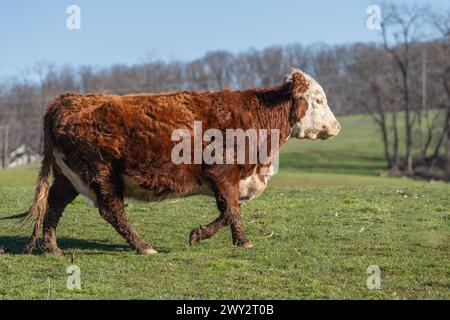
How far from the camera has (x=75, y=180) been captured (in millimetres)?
9773

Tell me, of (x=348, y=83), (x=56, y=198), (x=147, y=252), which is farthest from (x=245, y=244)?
(x=348, y=83)

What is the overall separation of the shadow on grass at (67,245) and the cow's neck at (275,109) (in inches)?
109

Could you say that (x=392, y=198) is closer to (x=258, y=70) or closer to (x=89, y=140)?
(x=89, y=140)

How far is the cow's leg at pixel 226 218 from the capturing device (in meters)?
9.72

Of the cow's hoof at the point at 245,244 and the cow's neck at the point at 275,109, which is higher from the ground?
the cow's neck at the point at 275,109

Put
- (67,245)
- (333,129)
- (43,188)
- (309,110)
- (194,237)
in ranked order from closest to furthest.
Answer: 1. (194,237)
2. (43,188)
3. (67,245)
4. (309,110)
5. (333,129)

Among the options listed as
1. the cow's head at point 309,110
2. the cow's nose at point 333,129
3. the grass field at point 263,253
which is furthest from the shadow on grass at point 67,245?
the cow's nose at point 333,129

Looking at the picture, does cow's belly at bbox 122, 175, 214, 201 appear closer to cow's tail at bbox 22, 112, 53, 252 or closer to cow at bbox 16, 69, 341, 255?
cow at bbox 16, 69, 341, 255

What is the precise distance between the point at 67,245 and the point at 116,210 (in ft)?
4.52

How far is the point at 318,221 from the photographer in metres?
12.0

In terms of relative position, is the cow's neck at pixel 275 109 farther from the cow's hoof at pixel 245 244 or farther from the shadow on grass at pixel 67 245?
the shadow on grass at pixel 67 245

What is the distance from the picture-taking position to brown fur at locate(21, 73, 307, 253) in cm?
946

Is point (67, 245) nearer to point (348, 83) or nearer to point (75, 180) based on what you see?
point (75, 180)
